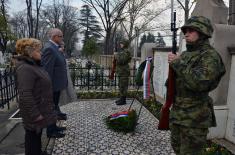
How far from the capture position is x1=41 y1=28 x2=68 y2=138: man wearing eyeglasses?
4.20 meters

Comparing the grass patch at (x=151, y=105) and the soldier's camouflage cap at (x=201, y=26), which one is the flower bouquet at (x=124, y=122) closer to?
the grass patch at (x=151, y=105)

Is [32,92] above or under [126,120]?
above

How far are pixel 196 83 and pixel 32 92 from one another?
1.81m

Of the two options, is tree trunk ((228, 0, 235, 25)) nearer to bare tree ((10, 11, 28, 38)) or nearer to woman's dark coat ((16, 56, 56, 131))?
woman's dark coat ((16, 56, 56, 131))

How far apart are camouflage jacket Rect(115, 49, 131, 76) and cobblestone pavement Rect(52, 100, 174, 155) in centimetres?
138

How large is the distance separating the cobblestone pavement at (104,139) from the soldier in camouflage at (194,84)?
1.57m

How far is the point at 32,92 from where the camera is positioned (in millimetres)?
2824

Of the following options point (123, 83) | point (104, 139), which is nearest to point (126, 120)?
point (104, 139)

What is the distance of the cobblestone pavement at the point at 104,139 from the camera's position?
403 cm

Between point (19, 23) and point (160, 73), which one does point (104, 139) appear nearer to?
point (160, 73)

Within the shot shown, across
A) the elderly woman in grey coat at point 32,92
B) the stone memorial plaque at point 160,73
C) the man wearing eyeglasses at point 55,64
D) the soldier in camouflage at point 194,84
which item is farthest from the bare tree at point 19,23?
the soldier in camouflage at point 194,84

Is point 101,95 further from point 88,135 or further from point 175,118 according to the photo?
point 175,118

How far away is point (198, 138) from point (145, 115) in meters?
3.62

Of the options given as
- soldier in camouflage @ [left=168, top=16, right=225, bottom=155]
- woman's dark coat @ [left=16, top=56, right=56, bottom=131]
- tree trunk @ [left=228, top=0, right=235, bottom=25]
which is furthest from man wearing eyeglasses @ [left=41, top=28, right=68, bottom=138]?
tree trunk @ [left=228, top=0, right=235, bottom=25]
